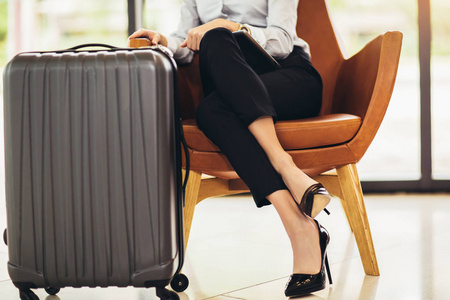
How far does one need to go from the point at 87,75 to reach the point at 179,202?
308mm

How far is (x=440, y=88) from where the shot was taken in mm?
2793

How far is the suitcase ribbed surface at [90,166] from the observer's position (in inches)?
42.6

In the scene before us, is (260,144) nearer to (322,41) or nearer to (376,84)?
(376,84)

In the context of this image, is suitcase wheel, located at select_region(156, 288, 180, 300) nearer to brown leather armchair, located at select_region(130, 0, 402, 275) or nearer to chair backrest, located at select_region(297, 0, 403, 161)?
brown leather armchair, located at select_region(130, 0, 402, 275)

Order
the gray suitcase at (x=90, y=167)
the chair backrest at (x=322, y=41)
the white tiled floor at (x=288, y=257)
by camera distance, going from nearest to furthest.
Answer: the gray suitcase at (x=90, y=167), the white tiled floor at (x=288, y=257), the chair backrest at (x=322, y=41)

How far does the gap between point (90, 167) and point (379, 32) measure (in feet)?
6.98

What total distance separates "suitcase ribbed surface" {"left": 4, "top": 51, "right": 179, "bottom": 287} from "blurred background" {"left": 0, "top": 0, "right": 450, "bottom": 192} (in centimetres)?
182

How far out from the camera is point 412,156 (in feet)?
9.36

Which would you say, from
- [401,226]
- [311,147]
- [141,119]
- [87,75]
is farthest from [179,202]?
[401,226]

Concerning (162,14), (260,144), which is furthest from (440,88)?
(260,144)

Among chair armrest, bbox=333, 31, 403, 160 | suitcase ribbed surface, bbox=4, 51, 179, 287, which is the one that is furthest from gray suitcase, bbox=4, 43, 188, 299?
chair armrest, bbox=333, 31, 403, 160

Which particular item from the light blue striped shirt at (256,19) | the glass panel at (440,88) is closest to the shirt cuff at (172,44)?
the light blue striped shirt at (256,19)

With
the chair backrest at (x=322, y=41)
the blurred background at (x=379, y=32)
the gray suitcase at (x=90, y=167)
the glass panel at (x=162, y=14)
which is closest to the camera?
the gray suitcase at (x=90, y=167)

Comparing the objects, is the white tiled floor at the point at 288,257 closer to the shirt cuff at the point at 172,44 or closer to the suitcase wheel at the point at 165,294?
the suitcase wheel at the point at 165,294
